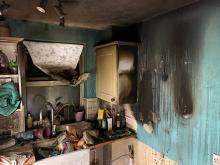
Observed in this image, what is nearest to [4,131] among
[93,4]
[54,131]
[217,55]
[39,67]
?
[54,131]

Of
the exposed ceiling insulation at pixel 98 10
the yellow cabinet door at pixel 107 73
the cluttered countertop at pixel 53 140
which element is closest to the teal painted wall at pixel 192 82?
the exposed ceiling insulation at pixel 98 10

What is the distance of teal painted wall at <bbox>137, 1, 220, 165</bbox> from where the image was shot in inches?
57.6

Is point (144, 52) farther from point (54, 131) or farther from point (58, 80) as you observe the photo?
point (54, 131)

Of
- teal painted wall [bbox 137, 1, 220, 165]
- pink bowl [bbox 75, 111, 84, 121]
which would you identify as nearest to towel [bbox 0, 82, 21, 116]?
pink bowl [bbox 75, 111, 84, 121]

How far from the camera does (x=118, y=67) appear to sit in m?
2.20

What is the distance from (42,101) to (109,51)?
46.5 inches

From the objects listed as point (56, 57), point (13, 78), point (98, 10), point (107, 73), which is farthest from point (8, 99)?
point (98, 10)

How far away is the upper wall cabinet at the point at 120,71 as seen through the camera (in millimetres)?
2201

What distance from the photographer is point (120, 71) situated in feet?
7.27

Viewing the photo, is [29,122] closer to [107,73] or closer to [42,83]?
[42,83]

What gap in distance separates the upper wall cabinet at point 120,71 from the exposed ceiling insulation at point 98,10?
1.01 ft

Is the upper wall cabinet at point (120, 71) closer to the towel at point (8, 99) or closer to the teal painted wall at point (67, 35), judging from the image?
the teal painted wall at point (67, 35)

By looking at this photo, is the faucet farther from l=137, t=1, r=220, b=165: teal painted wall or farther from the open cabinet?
l=137, t=1, r=220, b=165: teal painted wall

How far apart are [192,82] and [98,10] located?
1.14 metres
